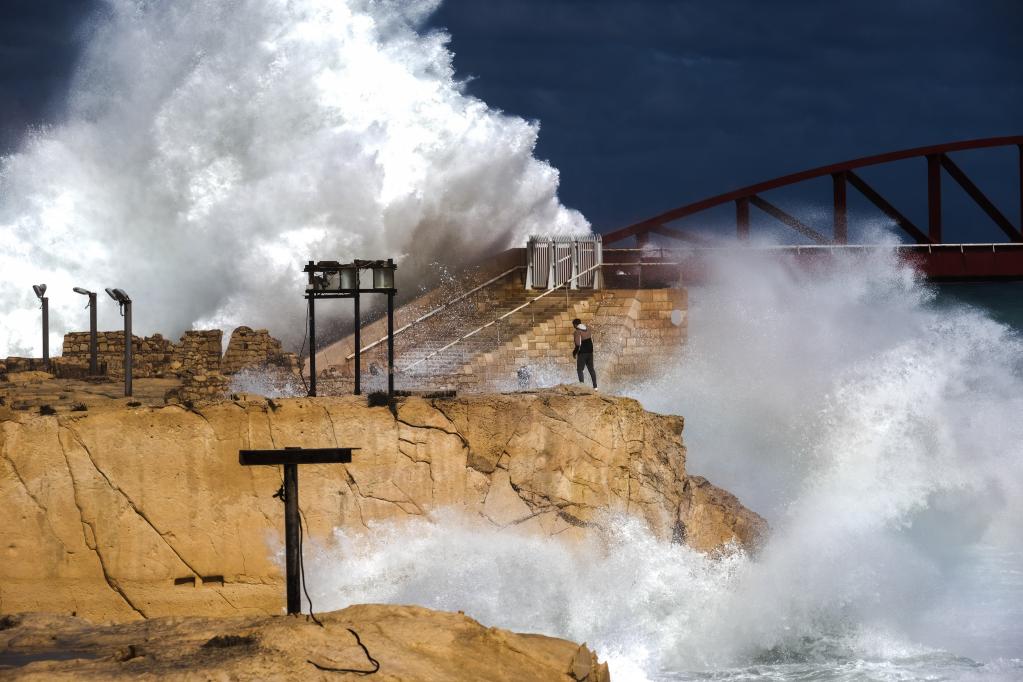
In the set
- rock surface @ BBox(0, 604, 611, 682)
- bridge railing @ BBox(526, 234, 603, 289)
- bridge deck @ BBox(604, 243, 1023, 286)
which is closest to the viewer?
rock surface @ BBox(0, 604, 611, 682)

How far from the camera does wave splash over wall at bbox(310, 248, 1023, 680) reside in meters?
16.2

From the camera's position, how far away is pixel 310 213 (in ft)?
97.8

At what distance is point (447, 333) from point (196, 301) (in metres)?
7.29

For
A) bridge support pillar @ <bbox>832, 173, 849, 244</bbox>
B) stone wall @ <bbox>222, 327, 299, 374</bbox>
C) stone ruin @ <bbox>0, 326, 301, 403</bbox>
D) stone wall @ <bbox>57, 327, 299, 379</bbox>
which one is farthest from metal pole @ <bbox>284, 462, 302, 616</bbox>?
bridge support pillar @ <bbox>832, 173, 849, 244</bbox>

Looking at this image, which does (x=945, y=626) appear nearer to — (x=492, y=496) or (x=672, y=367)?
(x=492, y=496)

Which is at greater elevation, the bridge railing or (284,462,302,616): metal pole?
the bridge railing

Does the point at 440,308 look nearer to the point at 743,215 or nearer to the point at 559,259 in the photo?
the point at 559,259

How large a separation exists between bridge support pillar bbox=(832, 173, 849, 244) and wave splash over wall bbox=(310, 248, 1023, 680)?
4.34m

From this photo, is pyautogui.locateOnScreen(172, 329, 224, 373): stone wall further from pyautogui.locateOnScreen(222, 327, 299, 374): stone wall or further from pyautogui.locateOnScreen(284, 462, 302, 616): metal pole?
pyautogui.locateOnScreen(284, 462, 302, 616): metal pole

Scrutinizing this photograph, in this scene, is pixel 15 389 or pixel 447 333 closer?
pixel 15 389

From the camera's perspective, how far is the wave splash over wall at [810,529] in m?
16.2

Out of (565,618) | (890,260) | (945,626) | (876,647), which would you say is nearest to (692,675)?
(565,618)

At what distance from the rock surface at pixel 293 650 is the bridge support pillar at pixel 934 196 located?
2284cm

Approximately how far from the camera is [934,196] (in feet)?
114
